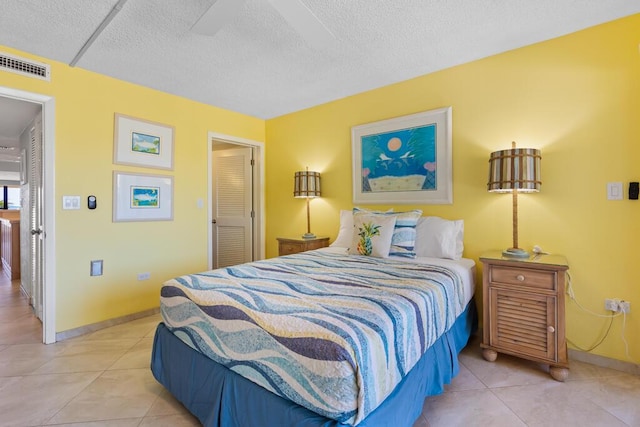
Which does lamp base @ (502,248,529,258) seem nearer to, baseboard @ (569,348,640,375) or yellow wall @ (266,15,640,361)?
yellow wall @ (266,15,640,361)

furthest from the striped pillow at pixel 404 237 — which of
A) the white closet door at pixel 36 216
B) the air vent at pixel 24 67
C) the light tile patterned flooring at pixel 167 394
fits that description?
the air vent at pixel 24 67

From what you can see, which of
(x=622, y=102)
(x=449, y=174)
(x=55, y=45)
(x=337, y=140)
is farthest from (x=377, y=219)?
(x=55, y=45)

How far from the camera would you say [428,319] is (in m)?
1.54

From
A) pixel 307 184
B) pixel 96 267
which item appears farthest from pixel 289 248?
pixel 96 267

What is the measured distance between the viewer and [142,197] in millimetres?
3141

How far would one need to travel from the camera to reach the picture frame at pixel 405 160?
280 centimetres

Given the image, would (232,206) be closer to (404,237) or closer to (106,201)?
(106,201)

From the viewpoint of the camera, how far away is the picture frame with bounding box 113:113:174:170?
2957 millimetres

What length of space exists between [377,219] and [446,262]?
0.65m

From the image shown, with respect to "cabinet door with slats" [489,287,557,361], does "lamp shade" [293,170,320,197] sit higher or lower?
higher

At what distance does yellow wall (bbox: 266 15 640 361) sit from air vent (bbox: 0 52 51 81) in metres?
3.22

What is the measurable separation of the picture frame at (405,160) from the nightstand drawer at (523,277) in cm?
83

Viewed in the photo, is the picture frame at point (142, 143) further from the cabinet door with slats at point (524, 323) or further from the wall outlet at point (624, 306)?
the wall outlet at point (624, 306)

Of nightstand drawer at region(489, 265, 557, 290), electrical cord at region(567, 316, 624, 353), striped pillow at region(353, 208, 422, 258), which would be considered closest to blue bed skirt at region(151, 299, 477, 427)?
nightstand drawer at region(489, 265, 557, 290)
